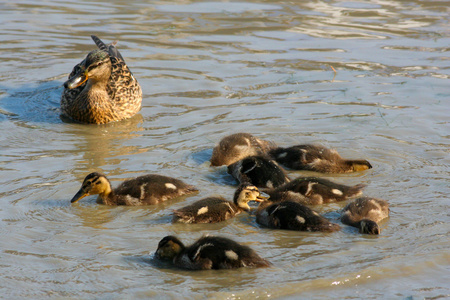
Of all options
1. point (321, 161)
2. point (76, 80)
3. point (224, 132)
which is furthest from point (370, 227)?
point (76, 80)

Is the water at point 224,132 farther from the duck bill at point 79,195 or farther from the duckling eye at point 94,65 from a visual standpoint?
the duckling eye at point 94,65

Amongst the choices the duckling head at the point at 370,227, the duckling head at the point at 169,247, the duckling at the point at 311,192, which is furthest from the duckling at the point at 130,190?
the duckling head at the point at 370,227

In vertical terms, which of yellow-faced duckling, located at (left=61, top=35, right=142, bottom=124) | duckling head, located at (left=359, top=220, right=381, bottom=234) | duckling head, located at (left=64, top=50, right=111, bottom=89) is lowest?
duckling head, located at (left=359, top=220, right=381, bottom=234)

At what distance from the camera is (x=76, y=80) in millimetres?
7711

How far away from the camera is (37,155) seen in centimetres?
638

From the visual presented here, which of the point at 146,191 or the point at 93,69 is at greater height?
the point at 93,69

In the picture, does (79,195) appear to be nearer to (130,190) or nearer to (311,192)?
(130,190)

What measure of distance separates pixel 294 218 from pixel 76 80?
3669 millimetres

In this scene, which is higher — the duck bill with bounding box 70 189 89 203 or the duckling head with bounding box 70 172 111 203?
the duckling head with bounding box 70 172 111 203

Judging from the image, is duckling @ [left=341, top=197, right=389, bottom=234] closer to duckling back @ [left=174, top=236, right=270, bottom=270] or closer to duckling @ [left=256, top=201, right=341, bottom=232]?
duckling @ [left=256, top=201, right=341, bottom=232]

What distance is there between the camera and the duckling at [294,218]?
16.1 ft

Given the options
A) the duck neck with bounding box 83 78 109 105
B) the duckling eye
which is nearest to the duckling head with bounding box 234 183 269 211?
the duck neck with bounding box 83 78 109 105

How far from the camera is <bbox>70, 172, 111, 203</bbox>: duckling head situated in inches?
209

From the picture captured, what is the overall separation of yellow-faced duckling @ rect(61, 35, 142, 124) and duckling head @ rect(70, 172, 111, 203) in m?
2.49
